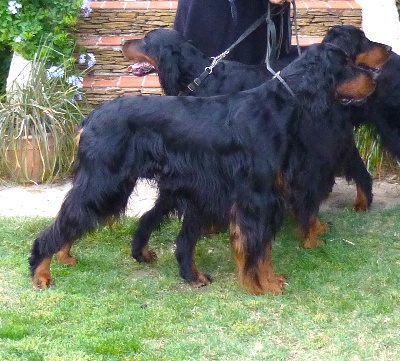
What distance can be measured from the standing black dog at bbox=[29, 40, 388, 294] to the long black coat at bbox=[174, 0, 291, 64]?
0.99 meters

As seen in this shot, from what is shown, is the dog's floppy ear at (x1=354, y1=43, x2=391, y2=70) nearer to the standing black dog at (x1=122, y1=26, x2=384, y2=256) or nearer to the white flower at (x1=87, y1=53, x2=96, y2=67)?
the standing black dog at (x1=122, y1=26, x2=384, y2=256)

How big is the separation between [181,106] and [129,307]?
113cm

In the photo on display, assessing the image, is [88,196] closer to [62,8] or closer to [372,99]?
[372,99]

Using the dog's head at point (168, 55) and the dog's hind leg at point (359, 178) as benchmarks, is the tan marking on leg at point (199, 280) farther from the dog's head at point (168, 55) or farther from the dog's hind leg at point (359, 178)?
the dog's hind leg at point (359, 178)

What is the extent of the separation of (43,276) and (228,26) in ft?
6.77

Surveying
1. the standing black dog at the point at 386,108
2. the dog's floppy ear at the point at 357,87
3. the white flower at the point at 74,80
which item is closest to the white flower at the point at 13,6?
the white flower at the point at 74,80

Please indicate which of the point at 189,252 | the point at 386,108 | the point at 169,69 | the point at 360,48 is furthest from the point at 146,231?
the point at 386,108

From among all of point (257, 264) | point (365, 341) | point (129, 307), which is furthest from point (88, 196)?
point (365, 341)

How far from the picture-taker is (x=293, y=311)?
3889 mm

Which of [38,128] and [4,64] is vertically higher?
[4,64]

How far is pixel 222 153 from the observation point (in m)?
3.94

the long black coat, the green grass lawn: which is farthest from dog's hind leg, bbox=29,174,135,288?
the long black coat

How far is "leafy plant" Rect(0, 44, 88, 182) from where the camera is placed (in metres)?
5.79

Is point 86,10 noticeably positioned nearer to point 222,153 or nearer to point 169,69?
point 169,69
